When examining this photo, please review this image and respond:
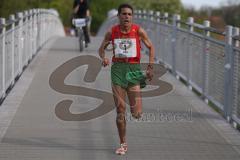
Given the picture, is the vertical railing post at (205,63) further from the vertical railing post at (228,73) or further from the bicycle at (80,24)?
the bicycle at (80,24)

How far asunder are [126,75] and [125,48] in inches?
12.3

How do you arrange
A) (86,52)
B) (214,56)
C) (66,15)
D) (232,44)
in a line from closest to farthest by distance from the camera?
(232,44)
(214,56)
(86,52)
(66,15)

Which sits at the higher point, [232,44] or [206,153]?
[232,44]

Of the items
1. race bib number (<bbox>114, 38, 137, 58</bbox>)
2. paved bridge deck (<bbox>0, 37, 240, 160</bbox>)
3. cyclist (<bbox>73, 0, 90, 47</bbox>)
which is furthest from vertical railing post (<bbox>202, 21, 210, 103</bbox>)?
cyclist (<bbox>73, 0, 90, 47</bbox>)

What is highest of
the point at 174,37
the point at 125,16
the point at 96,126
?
the point at 125,16

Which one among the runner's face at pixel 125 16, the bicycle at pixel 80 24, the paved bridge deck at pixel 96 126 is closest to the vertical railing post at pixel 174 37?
the paved bridge deck at pixel 96 126

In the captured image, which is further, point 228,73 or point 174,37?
point 174,37

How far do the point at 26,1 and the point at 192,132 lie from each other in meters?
54.7

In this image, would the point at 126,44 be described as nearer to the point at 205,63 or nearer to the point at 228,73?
the point at 228,73

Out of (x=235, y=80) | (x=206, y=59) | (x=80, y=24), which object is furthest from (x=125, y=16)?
(x=80, y=24)

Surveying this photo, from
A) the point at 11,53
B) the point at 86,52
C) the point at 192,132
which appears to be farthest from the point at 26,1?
the point at 192,132

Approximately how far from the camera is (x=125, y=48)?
7.41 metres

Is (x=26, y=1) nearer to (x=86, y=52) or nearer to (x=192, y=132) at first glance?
(x=86, y=52)

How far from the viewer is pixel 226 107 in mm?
9688
